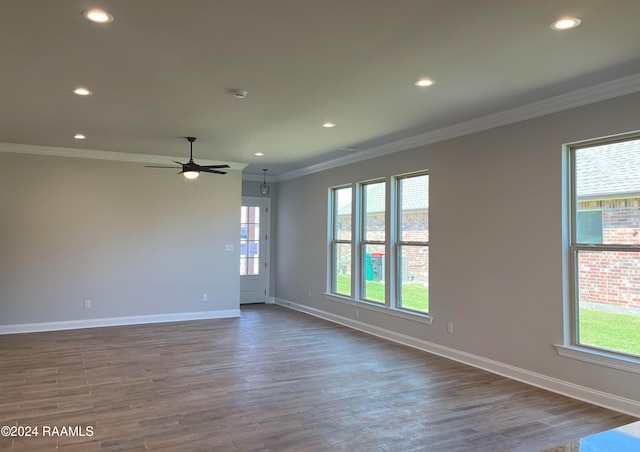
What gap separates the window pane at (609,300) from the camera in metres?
3.85

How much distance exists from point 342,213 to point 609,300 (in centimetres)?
458

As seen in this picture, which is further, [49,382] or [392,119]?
[392,119]

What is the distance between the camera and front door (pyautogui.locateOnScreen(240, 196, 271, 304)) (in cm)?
963

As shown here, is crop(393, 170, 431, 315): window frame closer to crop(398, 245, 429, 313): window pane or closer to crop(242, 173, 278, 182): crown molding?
crop(398, 245, 429, 313): window pane

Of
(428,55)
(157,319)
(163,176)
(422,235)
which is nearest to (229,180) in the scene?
(163,176)

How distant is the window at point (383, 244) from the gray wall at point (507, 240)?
9.3 inches

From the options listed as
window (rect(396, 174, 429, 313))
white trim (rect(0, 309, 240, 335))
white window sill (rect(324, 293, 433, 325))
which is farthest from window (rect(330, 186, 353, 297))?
white trim (rect(0, 309, 240, 335))

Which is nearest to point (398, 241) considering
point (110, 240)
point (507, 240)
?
point (507, 240)

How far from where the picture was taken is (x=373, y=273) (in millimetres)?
7059

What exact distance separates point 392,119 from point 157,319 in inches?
203

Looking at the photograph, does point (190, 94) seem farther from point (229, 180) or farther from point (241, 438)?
point (229, 180)

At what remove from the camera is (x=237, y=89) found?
4.06 meters

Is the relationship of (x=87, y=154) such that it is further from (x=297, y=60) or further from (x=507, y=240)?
(x=507, y=240)

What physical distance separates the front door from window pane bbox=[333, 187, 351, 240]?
7.51 feet
